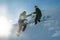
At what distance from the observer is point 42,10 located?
5543 mm

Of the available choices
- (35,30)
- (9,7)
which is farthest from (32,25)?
(9,7)

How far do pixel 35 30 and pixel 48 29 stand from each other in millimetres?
242

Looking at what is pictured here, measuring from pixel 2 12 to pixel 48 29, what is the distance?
36.7 inches

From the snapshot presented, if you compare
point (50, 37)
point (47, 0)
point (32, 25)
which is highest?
point (47, 0)

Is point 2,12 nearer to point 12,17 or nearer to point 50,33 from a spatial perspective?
point 12,17

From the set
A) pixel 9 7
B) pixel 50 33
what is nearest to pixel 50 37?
pixel 50 33

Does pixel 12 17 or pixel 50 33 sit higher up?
pixel 12 17

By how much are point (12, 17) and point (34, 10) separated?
458 mm

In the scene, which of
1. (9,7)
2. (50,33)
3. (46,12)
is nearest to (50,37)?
(50,33)

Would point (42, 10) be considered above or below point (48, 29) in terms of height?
above

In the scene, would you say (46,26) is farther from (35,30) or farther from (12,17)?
(12,17)

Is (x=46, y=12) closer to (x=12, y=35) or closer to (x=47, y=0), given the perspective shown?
(x=47, y=0)

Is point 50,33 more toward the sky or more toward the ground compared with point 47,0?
more toward the ground

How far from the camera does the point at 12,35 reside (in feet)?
18.1
